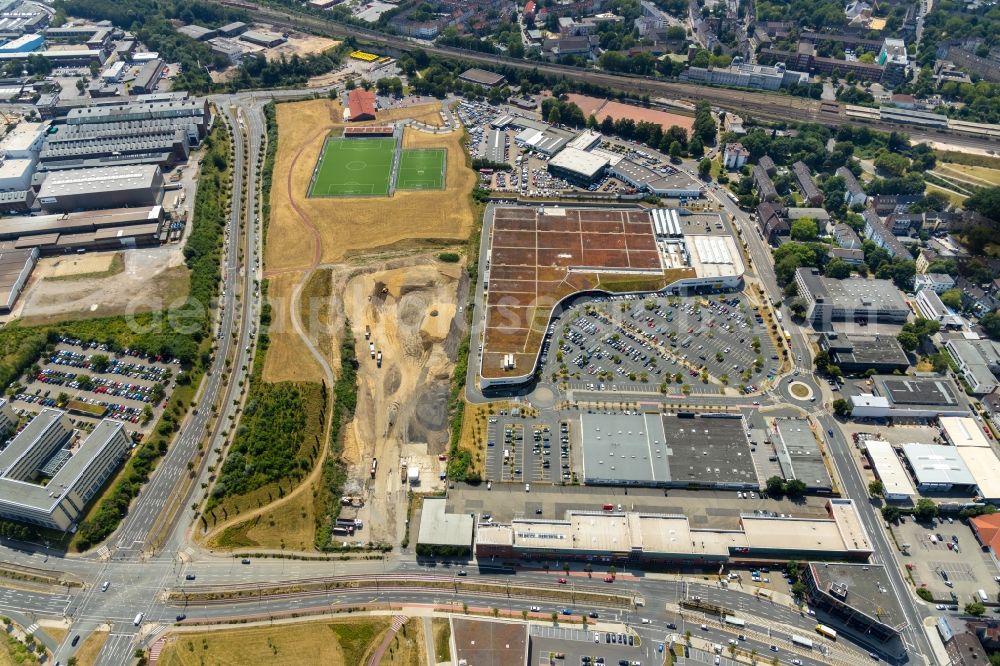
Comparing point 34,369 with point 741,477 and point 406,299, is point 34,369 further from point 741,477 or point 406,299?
point 741,477

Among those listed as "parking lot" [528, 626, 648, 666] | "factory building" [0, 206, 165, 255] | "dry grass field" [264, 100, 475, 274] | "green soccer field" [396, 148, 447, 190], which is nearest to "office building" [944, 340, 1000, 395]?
"parking lot" [528, 626, 648, 666]

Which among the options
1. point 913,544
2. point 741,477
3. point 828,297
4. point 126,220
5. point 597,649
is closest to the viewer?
point 597,649

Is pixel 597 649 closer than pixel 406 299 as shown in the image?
Yes

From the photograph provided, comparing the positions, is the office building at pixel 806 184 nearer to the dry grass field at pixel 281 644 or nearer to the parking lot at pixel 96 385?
the dry grass field at pixel 281 644

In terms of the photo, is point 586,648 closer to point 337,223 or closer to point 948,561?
point 948,561

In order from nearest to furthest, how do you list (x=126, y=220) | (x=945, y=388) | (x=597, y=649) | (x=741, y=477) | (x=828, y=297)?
(x=597, y=649), (x=741, y=477), (x=945, y=388), (x=828, y=297), (x=126, y=220)

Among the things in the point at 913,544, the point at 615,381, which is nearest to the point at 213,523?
the point at 615,381

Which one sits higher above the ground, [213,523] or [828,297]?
[828,297]

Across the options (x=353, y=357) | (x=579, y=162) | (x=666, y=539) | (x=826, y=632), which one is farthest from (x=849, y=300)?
(x=353, y=357)
